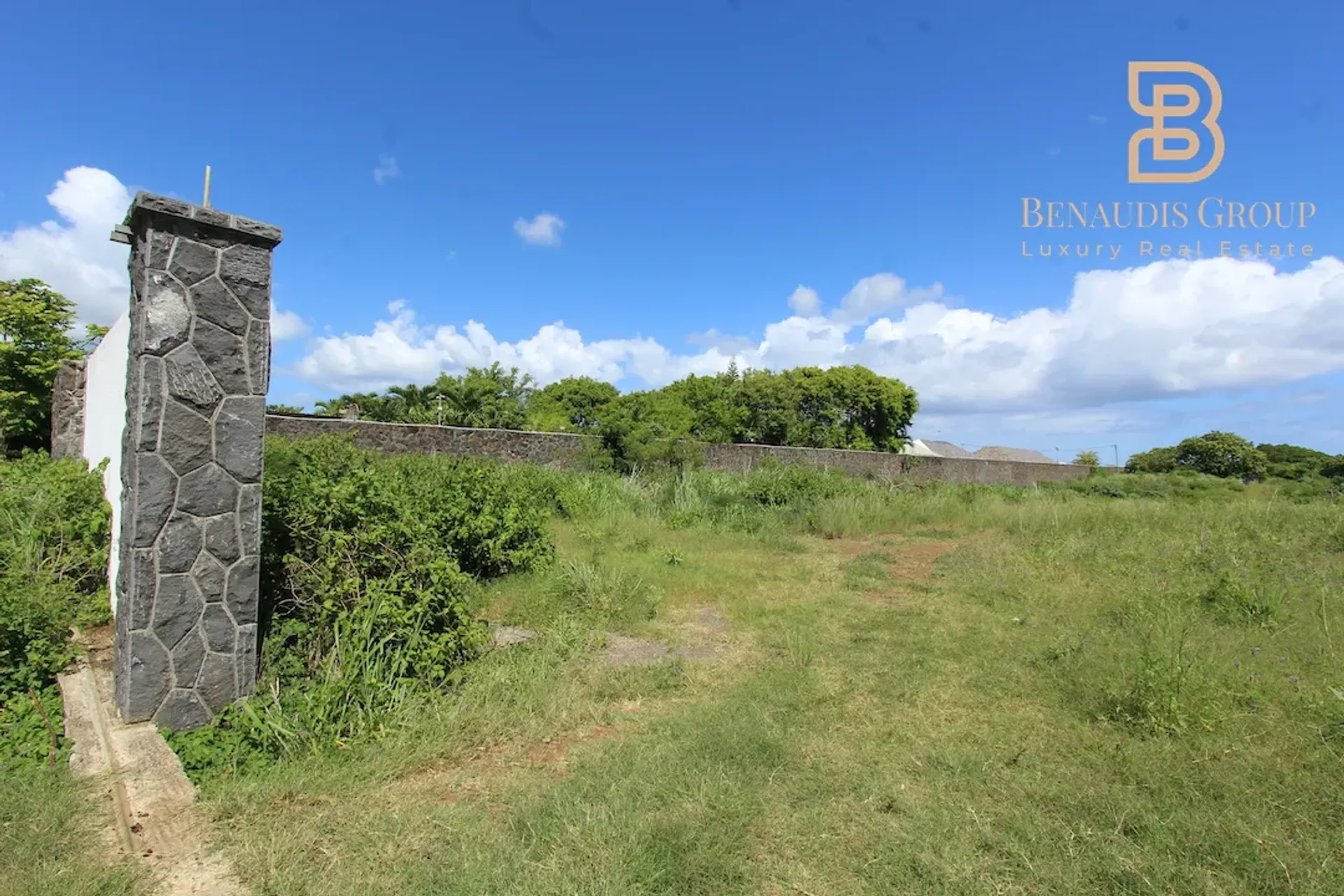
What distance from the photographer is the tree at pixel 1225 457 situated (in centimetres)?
2177

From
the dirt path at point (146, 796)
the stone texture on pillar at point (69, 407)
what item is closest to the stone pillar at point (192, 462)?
the dirt path at point (146, 796)

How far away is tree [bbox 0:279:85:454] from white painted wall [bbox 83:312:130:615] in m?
6.31

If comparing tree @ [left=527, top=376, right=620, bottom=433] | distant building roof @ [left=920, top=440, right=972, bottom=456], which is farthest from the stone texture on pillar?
distant building roof @ [left=920, top=440, right=972, bottom=456]

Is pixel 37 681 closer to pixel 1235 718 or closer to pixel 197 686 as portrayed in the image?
pixel 197 686

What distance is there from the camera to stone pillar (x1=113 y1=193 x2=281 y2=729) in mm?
3186

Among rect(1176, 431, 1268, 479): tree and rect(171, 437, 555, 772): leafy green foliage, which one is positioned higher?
rect(1176, 431, 1268, 479): tree

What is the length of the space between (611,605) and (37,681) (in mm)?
3425

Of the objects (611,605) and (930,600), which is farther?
(930,600)

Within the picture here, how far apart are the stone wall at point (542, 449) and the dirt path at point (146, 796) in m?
7.45

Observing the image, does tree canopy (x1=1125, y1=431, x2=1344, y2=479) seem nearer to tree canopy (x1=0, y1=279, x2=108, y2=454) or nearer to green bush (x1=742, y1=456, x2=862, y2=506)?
green bush (x1=742, y1=456, x2=862, y2=506)

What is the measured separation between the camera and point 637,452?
13852 millimetres

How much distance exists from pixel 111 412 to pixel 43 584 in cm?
141

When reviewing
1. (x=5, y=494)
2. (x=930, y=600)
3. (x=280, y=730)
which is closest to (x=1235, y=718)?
(x=930, y=600)

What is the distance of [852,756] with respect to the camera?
10.5 feet
